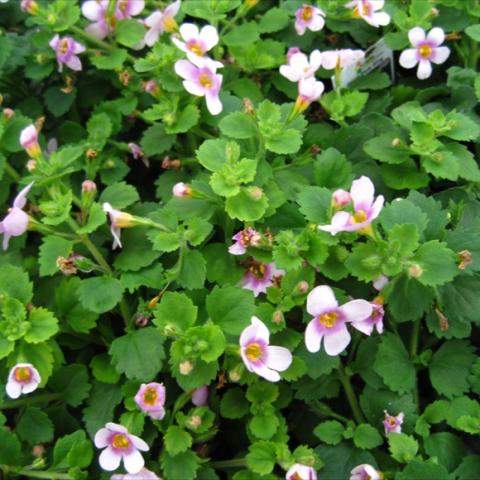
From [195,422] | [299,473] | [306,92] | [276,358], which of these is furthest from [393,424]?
[306,92]

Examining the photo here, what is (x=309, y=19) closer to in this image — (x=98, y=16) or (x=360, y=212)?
(x=98, y=16)

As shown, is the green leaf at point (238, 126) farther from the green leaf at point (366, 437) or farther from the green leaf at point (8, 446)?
the green leaf at point (8, 446)

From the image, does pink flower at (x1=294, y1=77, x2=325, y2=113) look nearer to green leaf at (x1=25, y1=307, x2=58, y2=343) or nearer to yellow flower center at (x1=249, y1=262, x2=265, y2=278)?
yellow flower center at (x1=249, y1=262, x2=265, y2=278)

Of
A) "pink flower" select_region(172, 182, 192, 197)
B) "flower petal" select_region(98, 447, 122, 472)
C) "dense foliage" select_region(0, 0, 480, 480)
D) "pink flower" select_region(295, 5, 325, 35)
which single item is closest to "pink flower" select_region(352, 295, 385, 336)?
"dense foliage" select_region(0, 0, 480, 480)

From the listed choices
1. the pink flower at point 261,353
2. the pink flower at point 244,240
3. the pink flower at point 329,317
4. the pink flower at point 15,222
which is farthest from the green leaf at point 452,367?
the pink flower at point 15,222

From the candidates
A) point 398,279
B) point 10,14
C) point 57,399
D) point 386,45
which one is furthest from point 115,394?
point 10,14

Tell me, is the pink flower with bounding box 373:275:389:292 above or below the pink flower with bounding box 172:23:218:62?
below

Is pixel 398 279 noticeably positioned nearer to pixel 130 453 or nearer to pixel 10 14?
pixel 130 453
